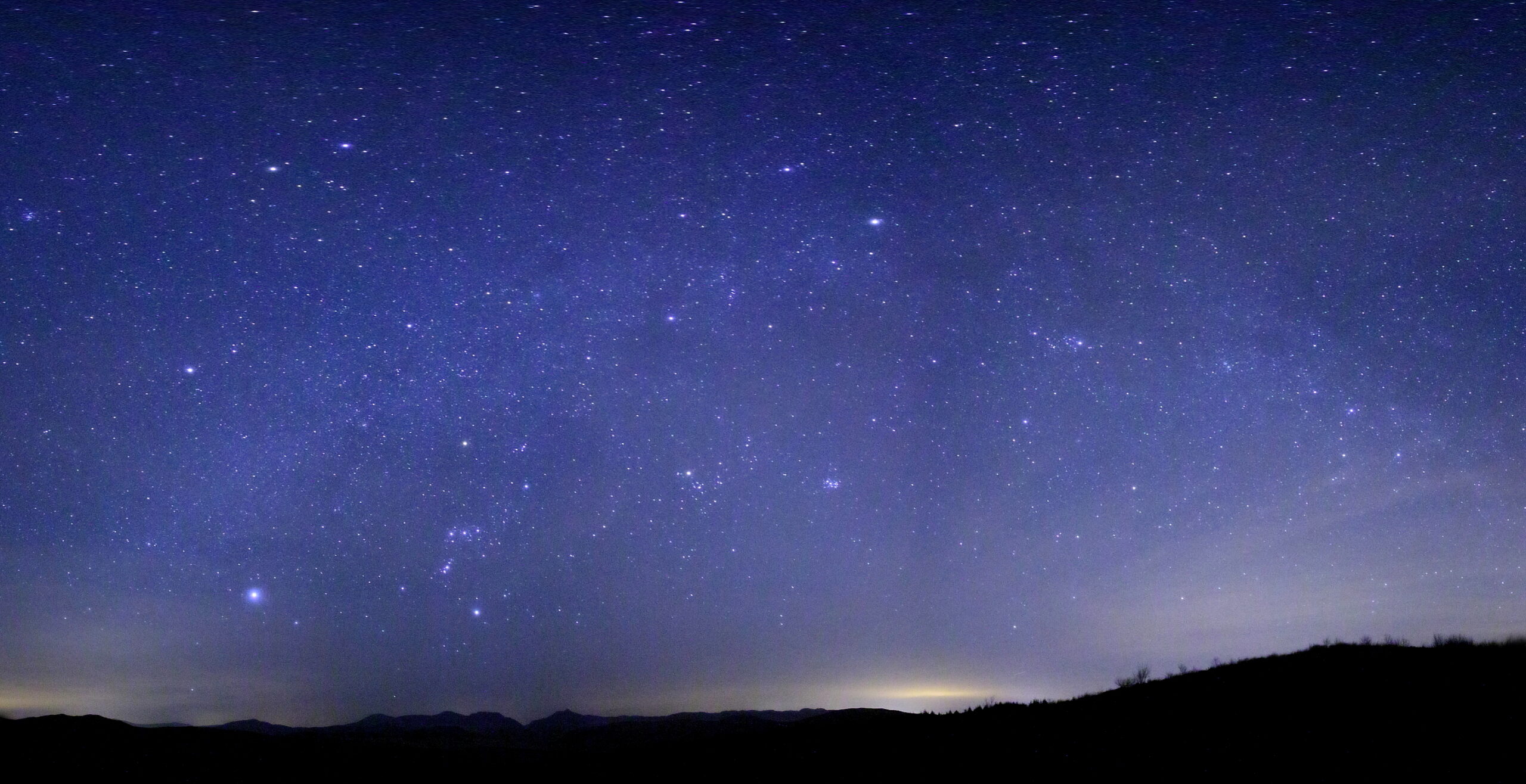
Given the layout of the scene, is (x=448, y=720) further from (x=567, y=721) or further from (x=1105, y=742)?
(x=1105, y=742)

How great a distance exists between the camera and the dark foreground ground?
1195 cm

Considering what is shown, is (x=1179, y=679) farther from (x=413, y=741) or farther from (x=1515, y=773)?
(x=413, y=741)

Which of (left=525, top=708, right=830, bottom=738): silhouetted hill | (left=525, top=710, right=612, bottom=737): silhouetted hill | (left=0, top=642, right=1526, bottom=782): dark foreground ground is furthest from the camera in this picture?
(left=525, top=710, right=612, bottom=737): silhouetted hill

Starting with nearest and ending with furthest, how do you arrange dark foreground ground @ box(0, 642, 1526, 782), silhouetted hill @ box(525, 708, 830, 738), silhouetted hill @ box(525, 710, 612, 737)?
1. dark foreground ground @ box(0, 642, 1526, 782)
2. silhouetted hill @ box(525, 708, 830, 738)
3. silhouetted hill @ box(525, 710, 612, 737)

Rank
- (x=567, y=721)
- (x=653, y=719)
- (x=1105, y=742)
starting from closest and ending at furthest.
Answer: (x=1105, y=742)
(x=653, y=719)
(x=567, y=721)

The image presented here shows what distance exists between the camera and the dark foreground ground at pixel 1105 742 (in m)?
11.9

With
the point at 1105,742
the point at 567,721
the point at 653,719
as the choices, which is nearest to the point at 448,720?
the point at 567,721

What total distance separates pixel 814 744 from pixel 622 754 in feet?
20.1

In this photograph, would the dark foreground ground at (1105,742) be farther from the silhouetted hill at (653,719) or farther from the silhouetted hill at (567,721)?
the silhouetted hill at (567,721)

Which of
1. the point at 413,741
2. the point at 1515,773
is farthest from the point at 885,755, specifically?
the point at 413,741

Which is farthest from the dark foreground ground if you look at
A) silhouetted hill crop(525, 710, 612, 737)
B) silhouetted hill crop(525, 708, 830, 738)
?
silhouetted hill crop(525, 710, 612, 737)

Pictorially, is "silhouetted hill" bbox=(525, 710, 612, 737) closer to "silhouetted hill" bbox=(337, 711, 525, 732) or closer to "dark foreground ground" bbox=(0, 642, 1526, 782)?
"silhouetted hill" bbox=(337, 711, 525, 732)

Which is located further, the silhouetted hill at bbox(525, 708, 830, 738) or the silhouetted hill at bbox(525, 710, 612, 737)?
the silhouetted hill at bbox(525, 710, 612, 737)

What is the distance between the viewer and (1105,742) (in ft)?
47.1
